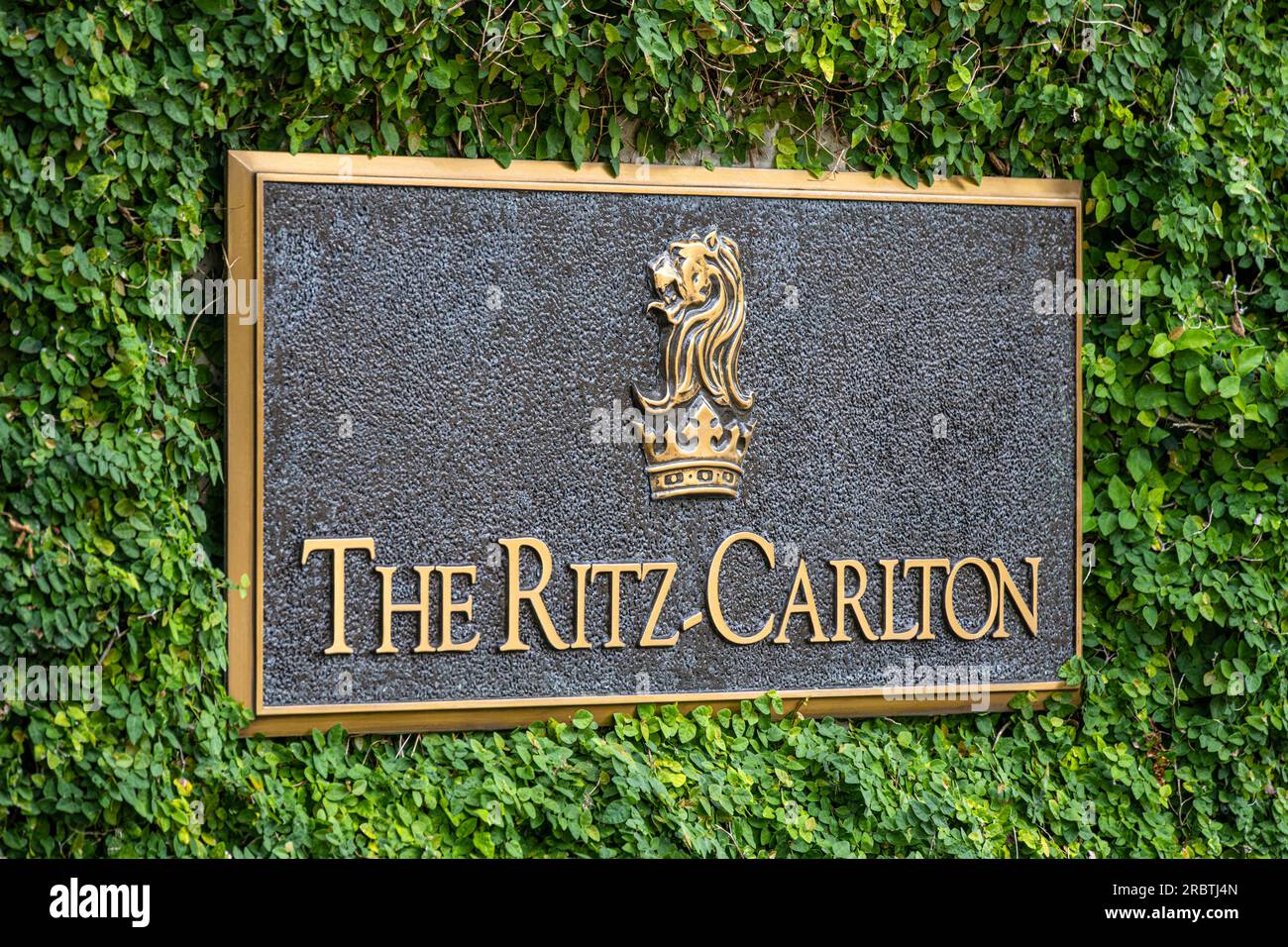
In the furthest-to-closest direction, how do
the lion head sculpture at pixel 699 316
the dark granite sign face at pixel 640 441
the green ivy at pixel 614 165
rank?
the lion head sculpture at pixel 699 316, the dark granite sign face at pixel 640 441, the green ivy at pixel 614 165

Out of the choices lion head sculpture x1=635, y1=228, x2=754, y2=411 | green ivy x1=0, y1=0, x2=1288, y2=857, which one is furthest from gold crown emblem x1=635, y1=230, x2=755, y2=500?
green ivy x1=0, y1=0, x2=1288, y2=857

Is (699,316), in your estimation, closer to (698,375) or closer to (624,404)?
(698,375)

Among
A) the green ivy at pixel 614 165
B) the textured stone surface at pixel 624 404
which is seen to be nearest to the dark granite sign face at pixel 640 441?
the textured stone surface at pixel 624 404

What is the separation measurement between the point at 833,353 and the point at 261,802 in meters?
2.18

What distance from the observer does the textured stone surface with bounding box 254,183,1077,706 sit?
12.8 ft

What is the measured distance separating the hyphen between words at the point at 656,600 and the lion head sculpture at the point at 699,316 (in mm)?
480

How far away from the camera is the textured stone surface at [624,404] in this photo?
390cm

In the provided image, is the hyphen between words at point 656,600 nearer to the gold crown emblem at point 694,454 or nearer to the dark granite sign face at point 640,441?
the dark granite sign face at point 640,441

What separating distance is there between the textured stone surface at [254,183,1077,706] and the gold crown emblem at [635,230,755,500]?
0.18 feet

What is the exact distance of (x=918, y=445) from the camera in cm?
443

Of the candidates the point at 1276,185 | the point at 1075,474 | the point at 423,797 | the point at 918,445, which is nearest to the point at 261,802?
the point at 423,797

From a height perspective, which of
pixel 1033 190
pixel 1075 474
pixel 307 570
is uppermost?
pixel 1033 190

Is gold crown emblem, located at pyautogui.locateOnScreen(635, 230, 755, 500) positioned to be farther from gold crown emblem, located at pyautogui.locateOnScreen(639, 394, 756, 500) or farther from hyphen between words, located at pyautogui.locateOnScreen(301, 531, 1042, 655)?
hyphen between words, located at pyautogui.locateOnScreen(301, 531, 1042, 655)

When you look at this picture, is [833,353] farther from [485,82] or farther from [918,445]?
[485,82]
